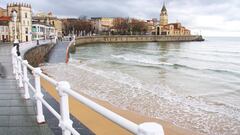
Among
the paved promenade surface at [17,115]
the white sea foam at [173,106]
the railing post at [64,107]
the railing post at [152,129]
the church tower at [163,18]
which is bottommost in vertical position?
the white sea foam at [173,106]

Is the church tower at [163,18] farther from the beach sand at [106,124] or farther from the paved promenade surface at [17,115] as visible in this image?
the paved promenade surface at [17,115]

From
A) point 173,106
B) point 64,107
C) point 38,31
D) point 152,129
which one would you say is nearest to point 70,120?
point 64,107

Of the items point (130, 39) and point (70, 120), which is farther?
point (130, 39)

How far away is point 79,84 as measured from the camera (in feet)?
65.9

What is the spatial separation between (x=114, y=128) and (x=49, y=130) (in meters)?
4.99

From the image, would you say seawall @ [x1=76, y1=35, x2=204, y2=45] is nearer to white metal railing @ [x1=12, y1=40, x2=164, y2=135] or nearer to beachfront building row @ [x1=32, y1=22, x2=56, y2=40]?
beachfront building row @ [x1=32, y1=22, x2=56, y2=40]

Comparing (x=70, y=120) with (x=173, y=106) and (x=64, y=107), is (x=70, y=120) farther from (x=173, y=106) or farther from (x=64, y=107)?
(x=173, y=106)

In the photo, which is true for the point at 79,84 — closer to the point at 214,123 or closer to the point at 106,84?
the point at 106,84

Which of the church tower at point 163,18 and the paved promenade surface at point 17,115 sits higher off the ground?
the church tower at point 163,18

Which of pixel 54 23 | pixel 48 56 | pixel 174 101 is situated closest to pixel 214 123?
pixel 174 101

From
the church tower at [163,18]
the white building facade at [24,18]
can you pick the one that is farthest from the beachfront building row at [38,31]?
the church tower at [163,18]

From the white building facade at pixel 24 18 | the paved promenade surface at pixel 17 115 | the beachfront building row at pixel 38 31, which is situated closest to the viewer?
the paved promenade surface at pixel 17 115

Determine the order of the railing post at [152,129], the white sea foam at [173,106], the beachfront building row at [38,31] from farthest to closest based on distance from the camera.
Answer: the beachfront building row at [38,31]
the white sea foam at [173,106]
the railing post at [152,129]

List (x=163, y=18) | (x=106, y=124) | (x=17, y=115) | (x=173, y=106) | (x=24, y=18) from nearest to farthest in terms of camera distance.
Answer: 1. (x=17, y=115)
2. (x=106, y=124)
3. (x=173, y=106)
4. (x=24, y=18)
5. (x=163, y=18)
